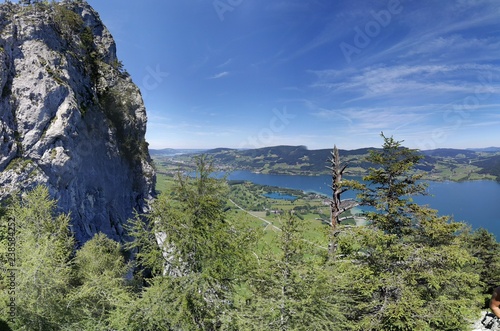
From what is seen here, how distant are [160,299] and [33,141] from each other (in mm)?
30309

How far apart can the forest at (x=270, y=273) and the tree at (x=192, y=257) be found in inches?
1.6

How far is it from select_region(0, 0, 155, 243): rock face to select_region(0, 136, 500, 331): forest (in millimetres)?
19373

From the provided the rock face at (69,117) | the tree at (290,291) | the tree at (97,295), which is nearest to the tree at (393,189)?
the tree at (290,291)

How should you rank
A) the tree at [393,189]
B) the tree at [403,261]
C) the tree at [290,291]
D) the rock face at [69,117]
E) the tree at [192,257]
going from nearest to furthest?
the tree at [290,291] → the tree at [192,257] → the tree at [403,261] → the tree at [393,189] → the rock face at [69,117]

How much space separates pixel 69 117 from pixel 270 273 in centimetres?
3512

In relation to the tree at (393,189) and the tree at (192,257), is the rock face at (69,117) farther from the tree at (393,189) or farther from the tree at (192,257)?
the tree at (393,189)

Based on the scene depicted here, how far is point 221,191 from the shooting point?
10.6 m

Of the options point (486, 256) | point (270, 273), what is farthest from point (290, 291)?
point (486, 256)

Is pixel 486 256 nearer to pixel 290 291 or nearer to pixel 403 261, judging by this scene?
pixel 403 261

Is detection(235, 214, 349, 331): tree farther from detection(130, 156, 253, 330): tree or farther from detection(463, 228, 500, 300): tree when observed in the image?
detection(463, 228, 500, 300): tree

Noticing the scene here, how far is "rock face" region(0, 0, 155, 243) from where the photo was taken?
28.6m

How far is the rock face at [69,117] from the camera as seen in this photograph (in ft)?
93.9

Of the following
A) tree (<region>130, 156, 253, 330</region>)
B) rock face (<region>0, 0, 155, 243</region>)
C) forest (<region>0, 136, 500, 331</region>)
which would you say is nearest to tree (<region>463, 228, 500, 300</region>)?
forest (<region>0, 136, 500, 331</region>)

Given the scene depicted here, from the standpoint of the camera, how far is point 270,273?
9312mm
